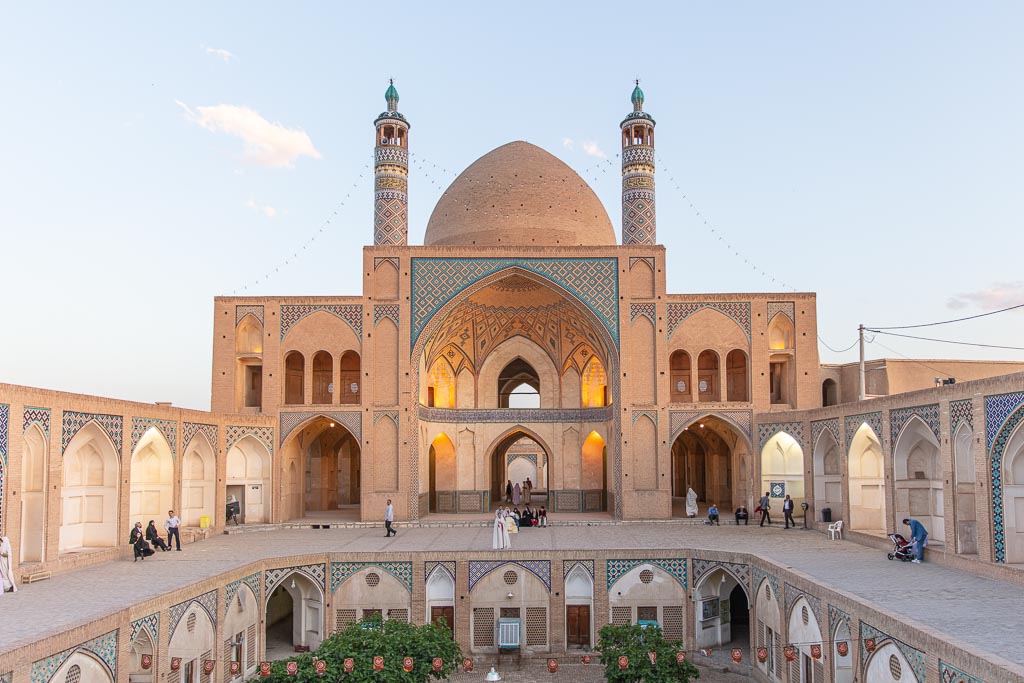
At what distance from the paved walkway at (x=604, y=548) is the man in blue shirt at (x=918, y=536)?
0.36 m

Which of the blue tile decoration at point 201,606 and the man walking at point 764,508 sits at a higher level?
the man walking at point 764,508

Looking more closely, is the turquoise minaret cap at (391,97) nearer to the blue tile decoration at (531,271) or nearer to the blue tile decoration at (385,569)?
the blue tile decoration at (531,271)

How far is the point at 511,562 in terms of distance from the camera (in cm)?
1227

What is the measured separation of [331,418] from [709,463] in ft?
28.9

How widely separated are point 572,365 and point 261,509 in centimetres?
725

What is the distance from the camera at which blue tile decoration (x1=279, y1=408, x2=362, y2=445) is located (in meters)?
17.1

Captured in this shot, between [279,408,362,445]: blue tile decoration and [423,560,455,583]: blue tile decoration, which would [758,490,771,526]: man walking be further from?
[279,408,362,445]: blue tile decoration

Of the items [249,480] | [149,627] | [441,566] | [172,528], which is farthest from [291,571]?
[249,480]

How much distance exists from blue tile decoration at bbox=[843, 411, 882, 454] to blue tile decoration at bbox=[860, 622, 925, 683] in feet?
16.7

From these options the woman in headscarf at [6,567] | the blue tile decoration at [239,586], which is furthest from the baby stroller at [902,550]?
the woman in headscarf at [6,567]

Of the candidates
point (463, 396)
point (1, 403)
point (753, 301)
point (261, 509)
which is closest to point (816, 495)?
point (753, 301)

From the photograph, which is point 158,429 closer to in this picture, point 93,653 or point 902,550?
point 93,653

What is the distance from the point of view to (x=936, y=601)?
797 cm

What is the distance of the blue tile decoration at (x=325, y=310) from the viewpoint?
56.6ft
